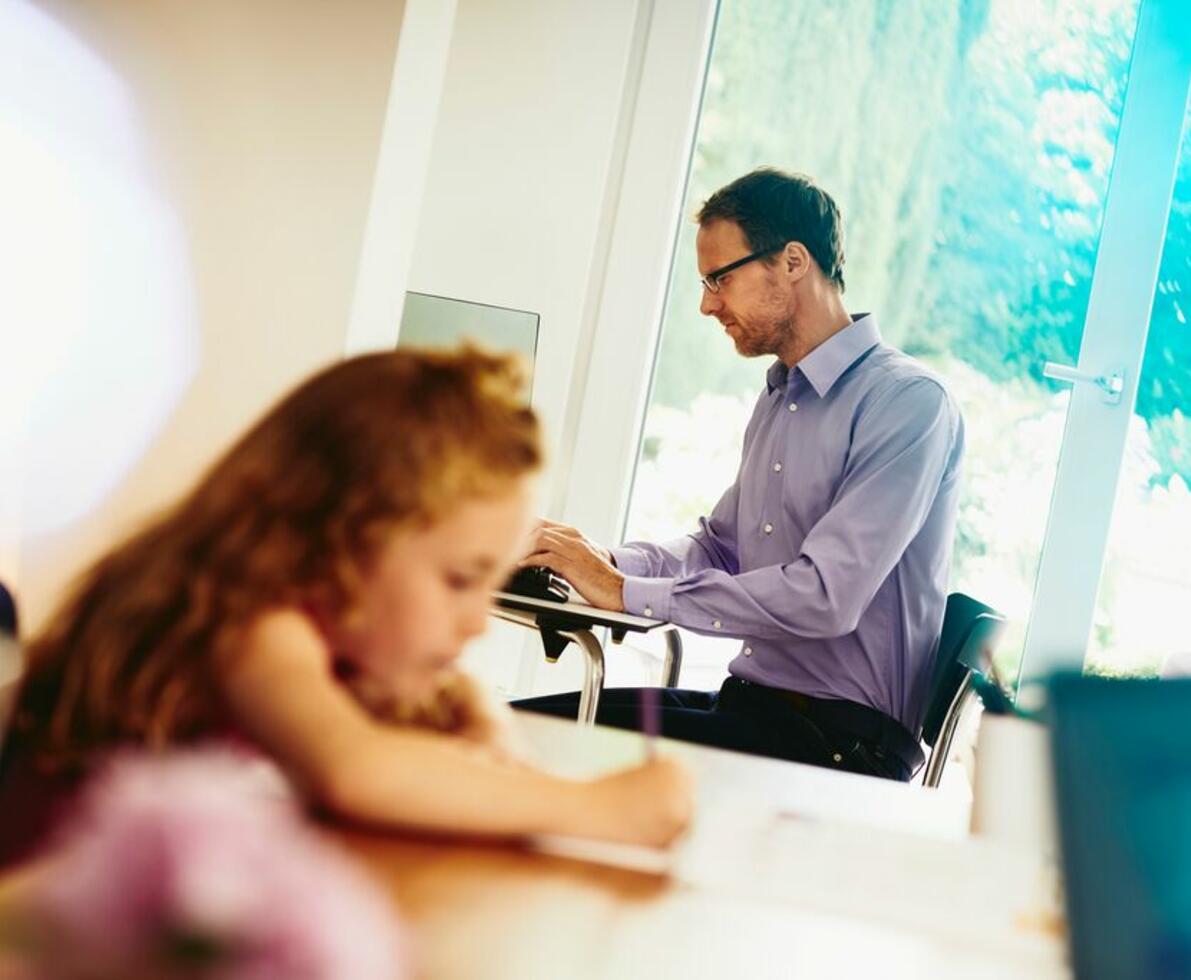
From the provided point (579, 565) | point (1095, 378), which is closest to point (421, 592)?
point (579, 565)

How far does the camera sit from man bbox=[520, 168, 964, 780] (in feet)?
6.72

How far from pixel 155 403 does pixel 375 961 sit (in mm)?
1606

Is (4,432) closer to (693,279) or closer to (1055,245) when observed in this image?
(693,279)

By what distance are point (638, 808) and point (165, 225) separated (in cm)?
131

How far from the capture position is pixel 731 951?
0.62 m

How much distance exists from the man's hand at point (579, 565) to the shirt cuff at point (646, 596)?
0.01m

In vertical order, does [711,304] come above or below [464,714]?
above

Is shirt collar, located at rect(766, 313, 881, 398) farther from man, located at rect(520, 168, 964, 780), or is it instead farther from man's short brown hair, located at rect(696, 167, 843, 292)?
man's short brown hair, located at rect(696, 167, 843, 292)

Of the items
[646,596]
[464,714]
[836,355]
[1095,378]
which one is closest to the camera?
[464,714]

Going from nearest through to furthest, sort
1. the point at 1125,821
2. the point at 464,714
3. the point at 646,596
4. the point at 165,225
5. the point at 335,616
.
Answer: the point at 1125,821 → the point at 335,616 → the point at 464,714 → the point at 165,225 → the point at 646,596

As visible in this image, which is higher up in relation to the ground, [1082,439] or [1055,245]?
[1055,245]

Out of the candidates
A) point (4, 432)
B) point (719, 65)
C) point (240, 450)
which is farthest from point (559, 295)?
point (240, 450)

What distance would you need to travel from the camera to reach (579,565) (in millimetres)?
2205

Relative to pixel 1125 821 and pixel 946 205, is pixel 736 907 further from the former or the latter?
pixel 946 205
